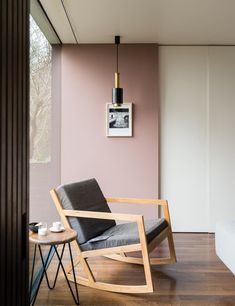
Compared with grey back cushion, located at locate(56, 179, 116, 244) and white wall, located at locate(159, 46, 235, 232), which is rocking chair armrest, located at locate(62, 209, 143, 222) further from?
white wall, located at locate(159, 46, 235, 232)

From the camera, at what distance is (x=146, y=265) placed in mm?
2387

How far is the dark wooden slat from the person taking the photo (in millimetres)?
939

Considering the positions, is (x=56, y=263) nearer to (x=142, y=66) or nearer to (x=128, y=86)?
(x=128, y=86)

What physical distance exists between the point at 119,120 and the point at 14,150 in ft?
10.0

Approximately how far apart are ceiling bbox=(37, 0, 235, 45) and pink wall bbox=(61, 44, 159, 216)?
0.68 ft

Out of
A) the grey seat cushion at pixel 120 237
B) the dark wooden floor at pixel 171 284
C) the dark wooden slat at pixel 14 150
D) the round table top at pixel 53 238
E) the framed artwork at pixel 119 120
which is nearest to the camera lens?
the dark wooden slat at pixel 14 150

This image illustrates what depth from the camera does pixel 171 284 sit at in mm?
2617

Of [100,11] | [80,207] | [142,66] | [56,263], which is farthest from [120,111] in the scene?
[56,263]

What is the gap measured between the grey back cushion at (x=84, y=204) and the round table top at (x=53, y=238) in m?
0.28

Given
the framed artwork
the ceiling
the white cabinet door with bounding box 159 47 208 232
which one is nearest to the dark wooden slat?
the ceiling

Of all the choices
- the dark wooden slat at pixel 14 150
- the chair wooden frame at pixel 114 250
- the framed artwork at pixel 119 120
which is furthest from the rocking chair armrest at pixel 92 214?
the framed artwork at pixel 119 120

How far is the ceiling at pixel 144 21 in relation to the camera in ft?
9.67

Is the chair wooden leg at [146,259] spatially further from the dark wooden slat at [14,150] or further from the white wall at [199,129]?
the white wall at [199,129]

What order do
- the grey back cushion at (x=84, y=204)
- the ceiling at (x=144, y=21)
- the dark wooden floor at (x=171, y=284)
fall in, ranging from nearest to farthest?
the dark wooden floor at (x=171, y=284) < the grey back cushion at (x=84, y=204) < the ceiling at (x=144, y=21)
